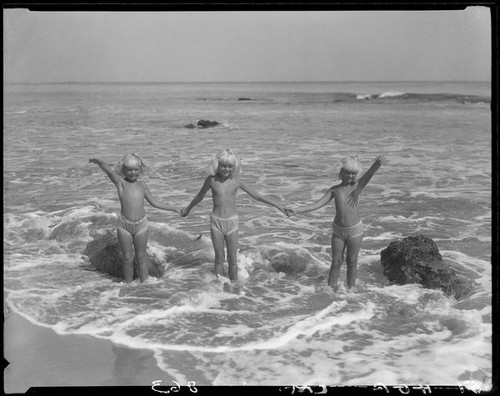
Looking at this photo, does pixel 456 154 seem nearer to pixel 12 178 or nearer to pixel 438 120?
pixel 438 120

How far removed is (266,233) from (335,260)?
4.84 ft

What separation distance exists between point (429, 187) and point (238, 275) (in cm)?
358

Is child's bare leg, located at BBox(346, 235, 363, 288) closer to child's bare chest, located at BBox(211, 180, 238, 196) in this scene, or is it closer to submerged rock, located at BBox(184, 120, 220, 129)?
child's bare chest, located at BBox(211, 180, 238, 196)

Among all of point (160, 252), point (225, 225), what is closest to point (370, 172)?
point (225, 225)

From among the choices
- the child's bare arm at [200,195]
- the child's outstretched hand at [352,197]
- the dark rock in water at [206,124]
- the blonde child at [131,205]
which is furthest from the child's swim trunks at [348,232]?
the dark rock in water at [206,124]

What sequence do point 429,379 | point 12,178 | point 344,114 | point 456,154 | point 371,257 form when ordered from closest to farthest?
point 429,379, point 371,257, point 12,178, point 456,154, point 344,114

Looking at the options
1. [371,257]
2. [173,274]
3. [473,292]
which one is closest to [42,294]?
[173,274]

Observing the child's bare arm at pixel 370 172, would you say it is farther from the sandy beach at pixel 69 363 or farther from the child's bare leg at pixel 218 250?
the sandy beach at pixel 69 363

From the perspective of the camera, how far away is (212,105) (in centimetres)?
1053

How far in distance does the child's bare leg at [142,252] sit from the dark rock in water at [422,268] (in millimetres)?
1935

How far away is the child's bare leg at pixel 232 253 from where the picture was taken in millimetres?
4422

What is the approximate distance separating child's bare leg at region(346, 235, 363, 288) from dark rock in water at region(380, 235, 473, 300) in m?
0.38

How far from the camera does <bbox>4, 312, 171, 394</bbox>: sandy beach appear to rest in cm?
350

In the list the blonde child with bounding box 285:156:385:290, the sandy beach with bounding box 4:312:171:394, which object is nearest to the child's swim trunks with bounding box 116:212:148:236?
the sandy beach with bounding box 4:312:171:394
